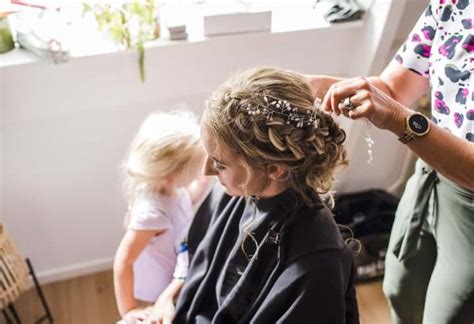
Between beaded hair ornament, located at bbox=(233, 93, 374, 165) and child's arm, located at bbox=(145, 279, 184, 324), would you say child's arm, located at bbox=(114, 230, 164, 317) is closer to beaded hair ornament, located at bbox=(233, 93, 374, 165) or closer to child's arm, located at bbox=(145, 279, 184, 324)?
child's arm, located at bbox=(145, 279, 184, 324)

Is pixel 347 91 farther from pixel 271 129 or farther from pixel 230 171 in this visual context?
pixel 230 171

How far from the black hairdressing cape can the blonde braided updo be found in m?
0.11

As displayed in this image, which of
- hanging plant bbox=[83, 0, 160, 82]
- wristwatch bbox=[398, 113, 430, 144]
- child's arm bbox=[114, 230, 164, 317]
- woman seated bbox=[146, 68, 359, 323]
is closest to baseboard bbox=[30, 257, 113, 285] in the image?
child's arm bbox=[114, 230, 164, 317]

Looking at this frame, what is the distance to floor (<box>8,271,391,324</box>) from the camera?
6.61 ft

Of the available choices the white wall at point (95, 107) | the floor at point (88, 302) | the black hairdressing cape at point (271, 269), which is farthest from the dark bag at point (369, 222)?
the black hairdressing cape at point (271, 269)

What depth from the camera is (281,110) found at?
0.97 meters

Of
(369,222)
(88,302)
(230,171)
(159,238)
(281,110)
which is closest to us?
(281,110)

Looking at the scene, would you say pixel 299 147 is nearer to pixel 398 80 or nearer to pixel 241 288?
pixel 241 288

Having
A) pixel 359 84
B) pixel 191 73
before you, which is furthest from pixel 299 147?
pixel 191 73

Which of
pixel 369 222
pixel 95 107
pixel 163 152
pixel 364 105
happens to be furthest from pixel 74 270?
pixel 364 105

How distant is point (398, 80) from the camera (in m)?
1.38

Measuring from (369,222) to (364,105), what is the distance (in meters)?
1.31

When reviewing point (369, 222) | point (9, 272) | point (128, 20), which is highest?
point (128, 20)

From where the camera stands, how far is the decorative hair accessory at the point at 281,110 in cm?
97
